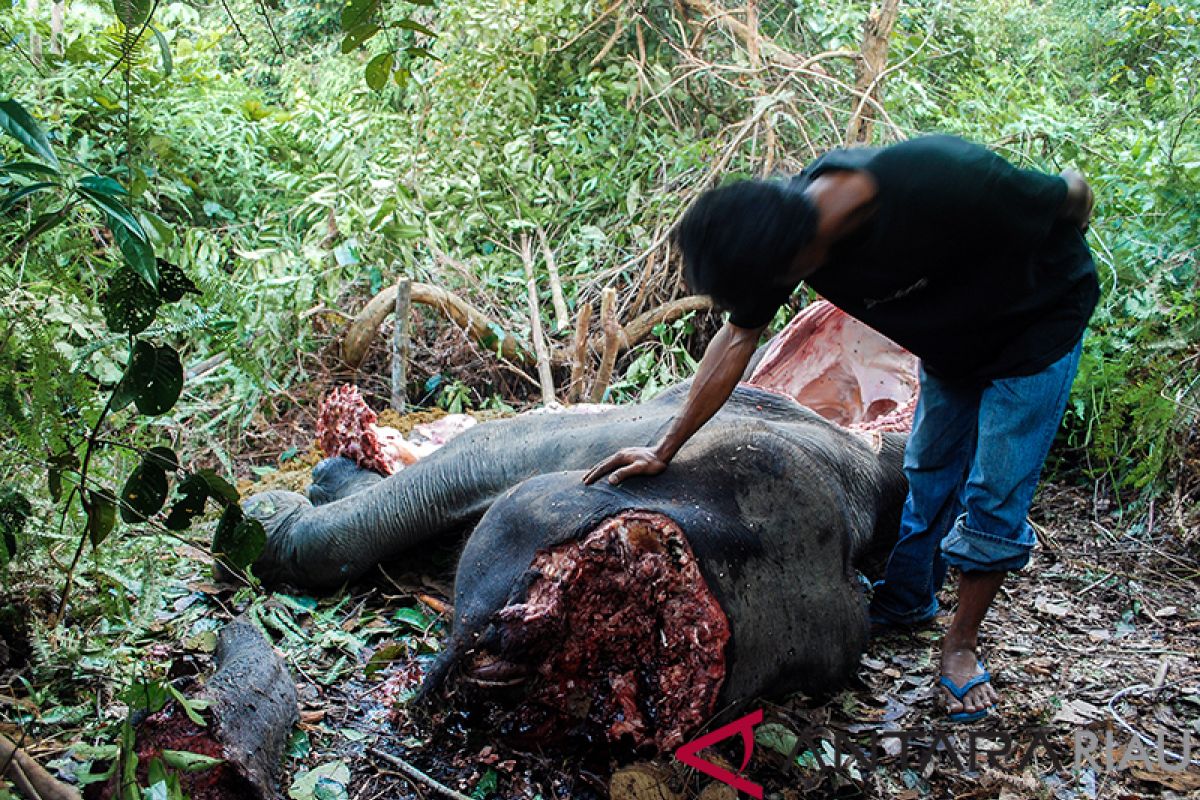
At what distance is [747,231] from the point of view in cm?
212

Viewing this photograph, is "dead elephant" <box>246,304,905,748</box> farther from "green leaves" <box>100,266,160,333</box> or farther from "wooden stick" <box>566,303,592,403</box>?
"wooden stick" <box>566,303,592,403</box>

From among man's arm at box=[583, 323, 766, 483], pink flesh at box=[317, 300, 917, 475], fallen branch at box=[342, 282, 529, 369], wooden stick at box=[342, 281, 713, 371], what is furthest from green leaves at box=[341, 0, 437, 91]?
fallen branch at box=[342, 282, 529, 369]

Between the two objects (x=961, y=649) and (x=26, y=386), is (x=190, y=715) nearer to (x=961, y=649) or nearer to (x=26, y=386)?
(x=26, y=386)

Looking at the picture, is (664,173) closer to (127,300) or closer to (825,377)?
(825,377)

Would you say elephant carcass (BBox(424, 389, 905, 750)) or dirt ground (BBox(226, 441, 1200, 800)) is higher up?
elephant carcass (BBox(424, 389, 905, 750))

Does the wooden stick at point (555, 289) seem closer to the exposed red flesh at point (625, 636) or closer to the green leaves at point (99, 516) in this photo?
the exposed red flesh at point (625, 636)

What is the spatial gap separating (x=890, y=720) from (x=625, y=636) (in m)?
0.98

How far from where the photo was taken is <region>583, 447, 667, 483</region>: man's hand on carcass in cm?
256

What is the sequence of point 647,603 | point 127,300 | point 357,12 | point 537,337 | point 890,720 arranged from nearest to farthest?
point 357,12
point 127,300
point 647,603
point 890,720
point 537,337

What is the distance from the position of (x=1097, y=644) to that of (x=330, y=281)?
13.1ft

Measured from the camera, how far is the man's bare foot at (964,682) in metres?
2.79

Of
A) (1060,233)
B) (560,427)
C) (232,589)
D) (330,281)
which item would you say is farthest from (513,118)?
(1060,233)

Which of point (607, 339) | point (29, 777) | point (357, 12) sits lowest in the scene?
point (607, 339)

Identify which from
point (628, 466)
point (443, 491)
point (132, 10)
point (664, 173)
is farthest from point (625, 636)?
point (664, 173)
